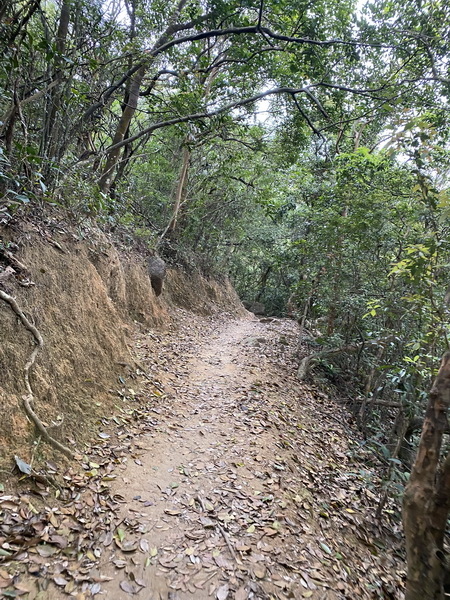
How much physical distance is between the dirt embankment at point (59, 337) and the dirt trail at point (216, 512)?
55 centimetres

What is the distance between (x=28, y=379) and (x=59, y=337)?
914 mm

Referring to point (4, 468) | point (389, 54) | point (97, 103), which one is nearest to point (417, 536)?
point (4, 468)

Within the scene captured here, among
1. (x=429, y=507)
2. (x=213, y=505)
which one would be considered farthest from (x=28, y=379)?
(x=429, y=507)

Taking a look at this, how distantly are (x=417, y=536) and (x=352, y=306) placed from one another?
658cm

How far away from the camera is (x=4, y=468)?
2980mm

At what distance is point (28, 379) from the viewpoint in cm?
363

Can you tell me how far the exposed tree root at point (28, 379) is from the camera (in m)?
3.44

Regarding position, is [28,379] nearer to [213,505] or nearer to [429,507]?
[213,505]

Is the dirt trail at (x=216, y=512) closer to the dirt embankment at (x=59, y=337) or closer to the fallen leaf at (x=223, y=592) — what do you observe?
the fallen leaf at (x=223, y=592)

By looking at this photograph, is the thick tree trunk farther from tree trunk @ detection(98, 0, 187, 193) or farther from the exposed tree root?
tree trunk @ detection(98, 0, 187, 193)

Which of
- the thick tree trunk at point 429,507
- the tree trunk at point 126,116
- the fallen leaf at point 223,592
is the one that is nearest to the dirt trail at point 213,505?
the fallen leaf at point 223,592

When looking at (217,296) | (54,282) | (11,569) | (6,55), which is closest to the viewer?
(11,569)

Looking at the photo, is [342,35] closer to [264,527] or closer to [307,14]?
[307,14]

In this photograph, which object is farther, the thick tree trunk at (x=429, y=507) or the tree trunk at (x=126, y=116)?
the tree trunk at (x=126, y=116)
